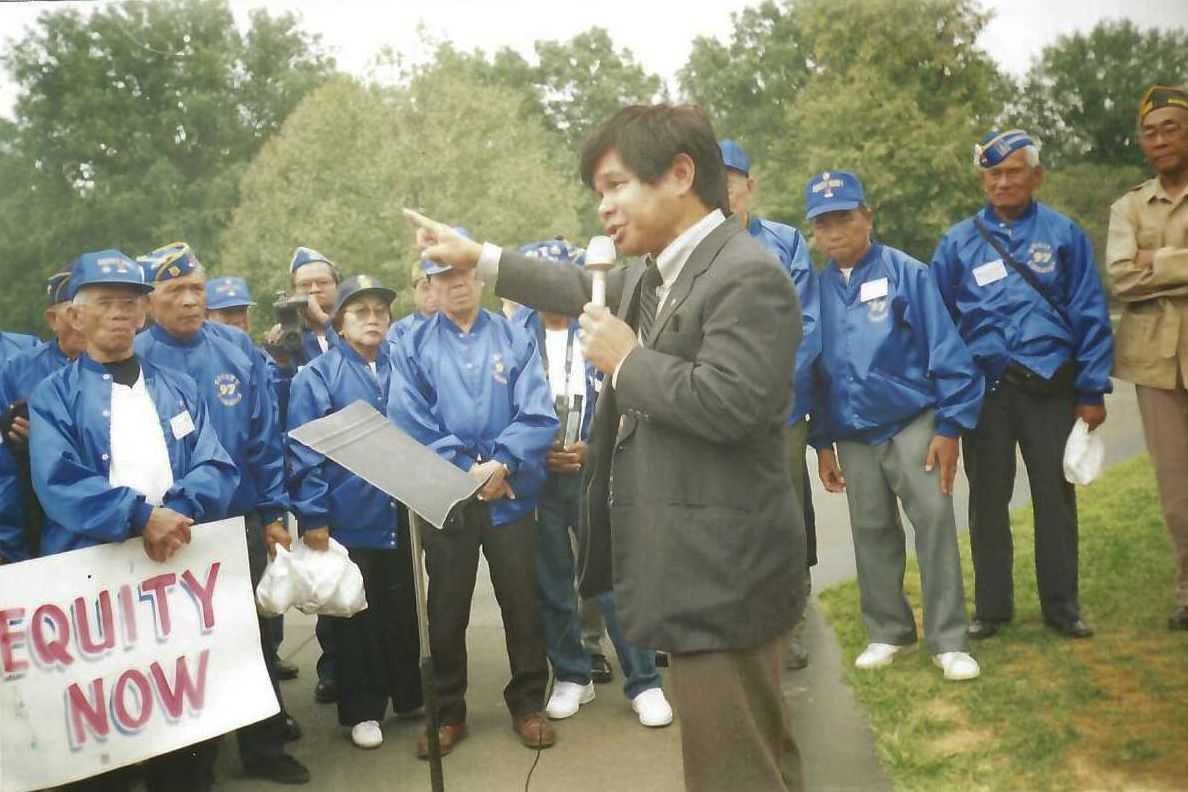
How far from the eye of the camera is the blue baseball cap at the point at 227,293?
4.65 metres

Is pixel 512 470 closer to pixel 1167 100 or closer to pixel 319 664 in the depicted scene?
pixel 319 664

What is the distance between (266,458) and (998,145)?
3.05 metres

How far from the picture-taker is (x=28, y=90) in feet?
13.1

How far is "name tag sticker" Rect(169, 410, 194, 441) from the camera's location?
3.43m

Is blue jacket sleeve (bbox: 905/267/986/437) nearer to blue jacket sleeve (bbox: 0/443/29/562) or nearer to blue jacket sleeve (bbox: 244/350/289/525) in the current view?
blue jacket sleeve (bbox: 244/350/289/525)

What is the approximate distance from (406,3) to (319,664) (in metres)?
2.78

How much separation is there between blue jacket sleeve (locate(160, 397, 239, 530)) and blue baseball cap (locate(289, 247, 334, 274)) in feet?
3.62

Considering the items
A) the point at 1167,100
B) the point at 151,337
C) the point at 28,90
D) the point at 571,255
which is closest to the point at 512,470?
the point at 571,255

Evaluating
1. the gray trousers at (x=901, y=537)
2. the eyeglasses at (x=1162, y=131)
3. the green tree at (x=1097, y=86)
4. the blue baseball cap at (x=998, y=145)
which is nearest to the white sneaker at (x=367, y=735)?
the gray trousers at (x=901, y=537)

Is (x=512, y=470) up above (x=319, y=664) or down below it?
above

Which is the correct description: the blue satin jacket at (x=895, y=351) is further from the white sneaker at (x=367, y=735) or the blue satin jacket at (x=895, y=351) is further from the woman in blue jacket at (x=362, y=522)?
the white sneaker at (x=367, y=735)

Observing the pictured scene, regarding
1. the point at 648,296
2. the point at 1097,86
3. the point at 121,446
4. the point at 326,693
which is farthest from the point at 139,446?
the point at 1097,86

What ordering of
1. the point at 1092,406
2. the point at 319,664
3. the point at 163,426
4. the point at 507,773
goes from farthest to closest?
the point at 319,664
the point at 1092,406
the point at 507,773
the point at 163,426

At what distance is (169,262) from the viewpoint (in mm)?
3947
